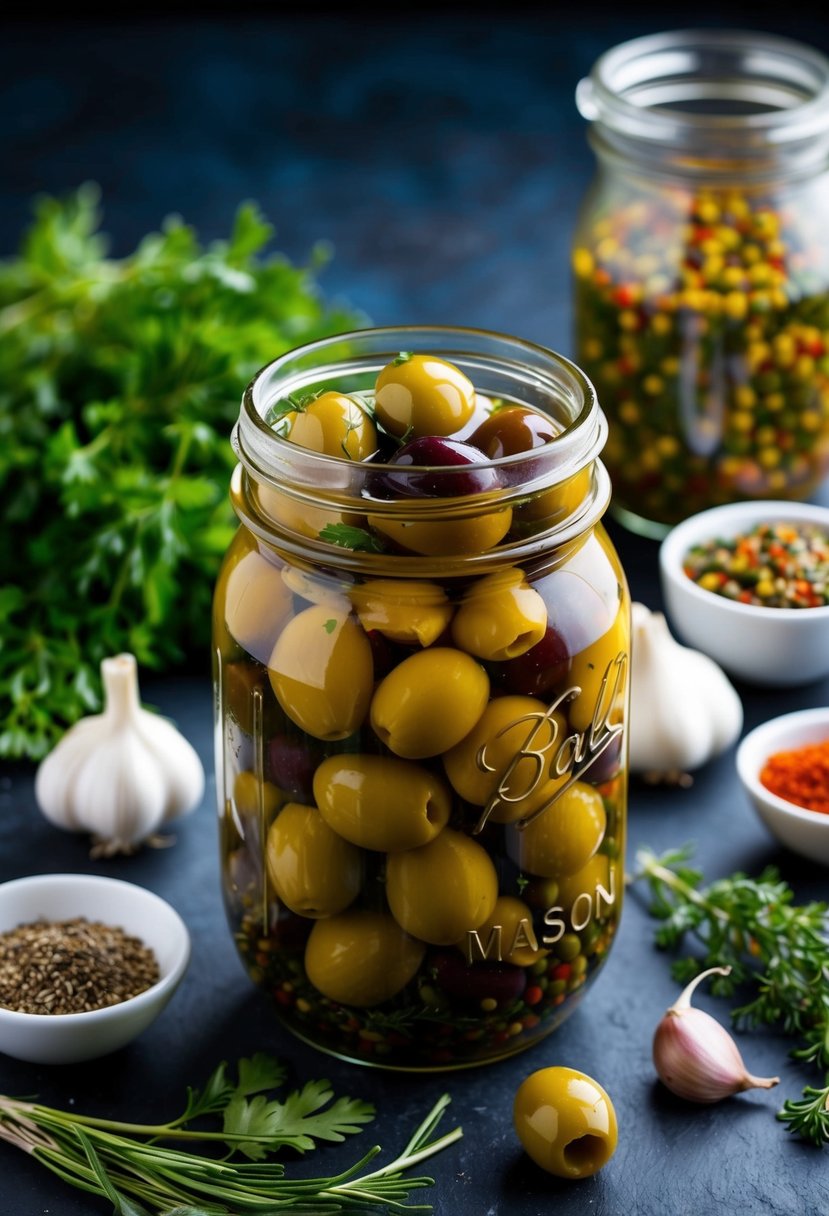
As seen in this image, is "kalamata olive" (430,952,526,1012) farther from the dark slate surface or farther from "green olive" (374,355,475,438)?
"green olive" (374,355,475,438)

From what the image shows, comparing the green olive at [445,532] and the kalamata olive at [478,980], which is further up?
the green olive at [445,532]

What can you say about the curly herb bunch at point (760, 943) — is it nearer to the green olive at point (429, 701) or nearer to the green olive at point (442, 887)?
the green olive at point (442, 887)

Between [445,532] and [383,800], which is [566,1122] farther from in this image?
[445,532]

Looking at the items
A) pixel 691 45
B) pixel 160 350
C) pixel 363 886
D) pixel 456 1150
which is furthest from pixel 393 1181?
pixel 691 45

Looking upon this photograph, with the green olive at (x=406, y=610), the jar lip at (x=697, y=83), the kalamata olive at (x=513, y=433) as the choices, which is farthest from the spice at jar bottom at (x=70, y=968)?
the jar lip at (x=697, y=83)

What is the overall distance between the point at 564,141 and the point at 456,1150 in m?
2.04

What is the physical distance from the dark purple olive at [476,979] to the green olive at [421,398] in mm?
353

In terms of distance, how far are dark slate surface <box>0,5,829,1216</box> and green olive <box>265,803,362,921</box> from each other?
0.18 meters

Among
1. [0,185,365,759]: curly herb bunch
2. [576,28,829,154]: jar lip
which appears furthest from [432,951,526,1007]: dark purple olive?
[576,28,829,154]: jar lip

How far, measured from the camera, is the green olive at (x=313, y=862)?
1.03 metres

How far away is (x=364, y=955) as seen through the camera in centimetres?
105

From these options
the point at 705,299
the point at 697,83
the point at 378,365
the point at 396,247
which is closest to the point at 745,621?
the point at 705,299

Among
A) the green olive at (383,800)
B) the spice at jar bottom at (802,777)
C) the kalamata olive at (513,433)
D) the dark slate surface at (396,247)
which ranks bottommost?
the dark slate surface at (396,247)

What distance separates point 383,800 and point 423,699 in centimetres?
8
